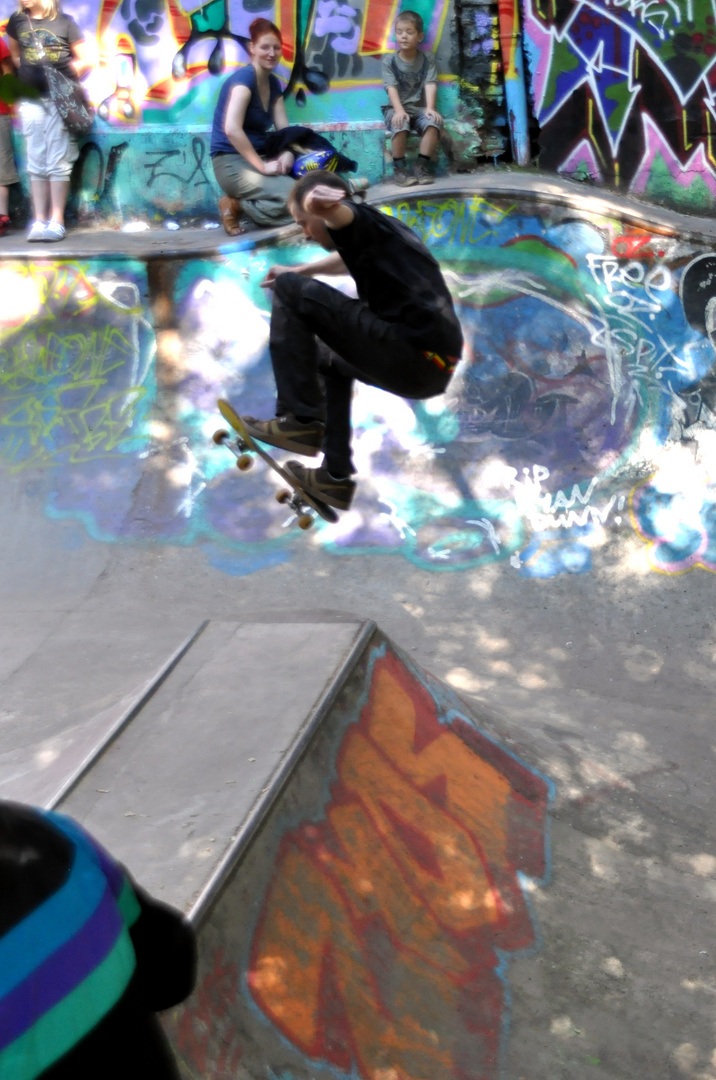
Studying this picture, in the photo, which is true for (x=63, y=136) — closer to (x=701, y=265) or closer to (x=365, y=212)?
(x=701, y=265)

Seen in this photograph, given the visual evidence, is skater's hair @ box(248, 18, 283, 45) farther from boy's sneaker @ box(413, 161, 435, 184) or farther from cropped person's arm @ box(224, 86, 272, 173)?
boy's sneaker @ box(413, 161, 435, 184)

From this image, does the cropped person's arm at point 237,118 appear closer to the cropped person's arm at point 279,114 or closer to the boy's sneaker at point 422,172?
the cropped person's arm at point 279,114

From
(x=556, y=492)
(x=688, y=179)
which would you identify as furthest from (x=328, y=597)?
(x=688, y=179)

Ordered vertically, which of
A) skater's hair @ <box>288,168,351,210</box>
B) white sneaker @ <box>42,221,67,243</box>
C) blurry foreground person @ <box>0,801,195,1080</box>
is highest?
skater's hair @ <box>288,168,351,210</box>

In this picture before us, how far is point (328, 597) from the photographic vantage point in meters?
7.13

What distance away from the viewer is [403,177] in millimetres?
9359

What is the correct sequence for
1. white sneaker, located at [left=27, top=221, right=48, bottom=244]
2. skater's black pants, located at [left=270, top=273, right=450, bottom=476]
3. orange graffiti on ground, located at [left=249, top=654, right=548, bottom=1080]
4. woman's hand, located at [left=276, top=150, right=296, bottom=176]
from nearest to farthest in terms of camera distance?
orange graffiti on ground, located at [left=249, top=654, right=548, bottom=1080]
skater's black pants, located at [left=270, top=273, right=450, bottom=476]
woman's hand, located at [left=276, top=150, right=296, bottom=176]
white sneaker, located at [left=27, top=221, right=48, bottom=244]

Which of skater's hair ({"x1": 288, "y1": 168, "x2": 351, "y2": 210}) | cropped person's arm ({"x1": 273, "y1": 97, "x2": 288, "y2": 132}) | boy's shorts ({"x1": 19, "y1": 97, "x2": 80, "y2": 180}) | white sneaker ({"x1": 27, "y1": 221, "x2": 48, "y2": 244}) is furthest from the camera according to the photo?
boy's shorts ({"x1": 19, "y1": 97, "x2": 80, "y2": 180})

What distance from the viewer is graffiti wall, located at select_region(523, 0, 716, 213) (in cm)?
910

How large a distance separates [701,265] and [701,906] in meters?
5.26

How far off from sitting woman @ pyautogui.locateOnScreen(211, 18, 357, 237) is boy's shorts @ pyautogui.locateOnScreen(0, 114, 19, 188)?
2.34 m

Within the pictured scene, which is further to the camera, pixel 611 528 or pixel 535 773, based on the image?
pixel 611 528

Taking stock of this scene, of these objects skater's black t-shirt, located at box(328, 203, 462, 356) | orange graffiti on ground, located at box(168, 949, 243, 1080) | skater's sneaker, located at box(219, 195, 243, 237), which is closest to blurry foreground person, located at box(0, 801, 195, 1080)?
orange graffiti on ground, located at box(168, 949, 243, 1080)

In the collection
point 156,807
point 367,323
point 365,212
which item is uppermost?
point 365,212
